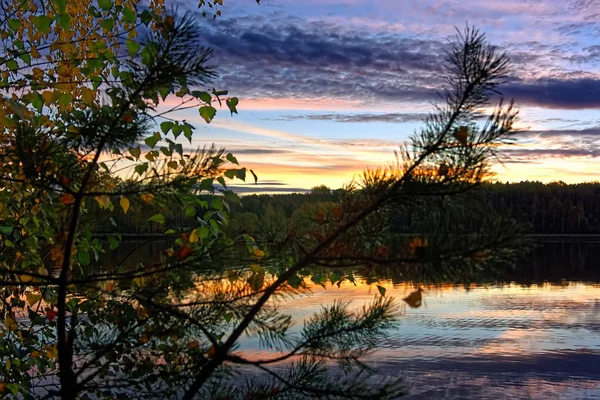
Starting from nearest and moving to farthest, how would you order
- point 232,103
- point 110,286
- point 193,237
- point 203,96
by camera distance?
point 110,286
point 193,237
point 203,96
point 232,103

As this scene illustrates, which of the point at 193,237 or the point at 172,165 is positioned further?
the point at 193,237

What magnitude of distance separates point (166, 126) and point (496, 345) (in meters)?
25.8

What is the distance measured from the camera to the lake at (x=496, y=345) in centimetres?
2123

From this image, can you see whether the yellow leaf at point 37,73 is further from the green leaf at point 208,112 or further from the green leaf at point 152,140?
the green leaf at point 208,112

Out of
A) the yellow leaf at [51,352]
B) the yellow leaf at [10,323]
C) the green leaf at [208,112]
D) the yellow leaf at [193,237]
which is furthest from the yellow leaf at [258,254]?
the yellow leaf at [10,323]

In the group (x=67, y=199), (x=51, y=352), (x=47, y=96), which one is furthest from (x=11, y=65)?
(x=67, y=199)

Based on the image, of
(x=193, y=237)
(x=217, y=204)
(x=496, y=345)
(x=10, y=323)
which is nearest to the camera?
(x=193, y=237)

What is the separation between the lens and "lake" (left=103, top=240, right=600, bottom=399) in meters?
21.2

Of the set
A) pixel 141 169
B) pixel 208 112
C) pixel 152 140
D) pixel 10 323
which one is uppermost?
pixel 208 112

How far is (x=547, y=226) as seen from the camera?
468ft

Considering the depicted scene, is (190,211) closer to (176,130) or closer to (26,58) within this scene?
(176,130)

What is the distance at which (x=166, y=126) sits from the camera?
13.7 feet

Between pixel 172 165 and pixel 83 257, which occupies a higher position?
pixel 172 165

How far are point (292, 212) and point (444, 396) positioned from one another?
63.8ft
